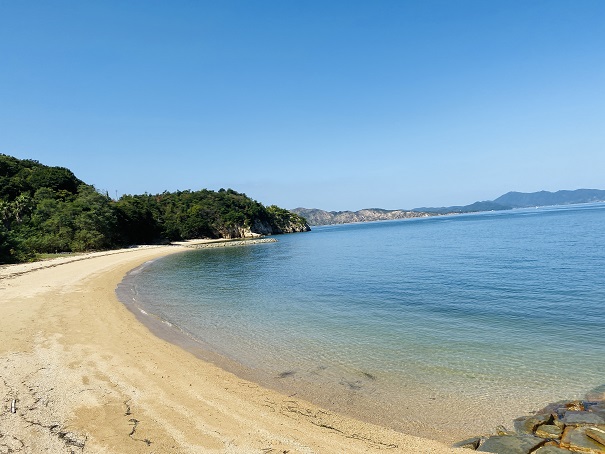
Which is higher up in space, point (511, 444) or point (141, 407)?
point (141, 407)

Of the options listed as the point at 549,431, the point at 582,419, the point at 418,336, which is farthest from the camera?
the point at 418,336

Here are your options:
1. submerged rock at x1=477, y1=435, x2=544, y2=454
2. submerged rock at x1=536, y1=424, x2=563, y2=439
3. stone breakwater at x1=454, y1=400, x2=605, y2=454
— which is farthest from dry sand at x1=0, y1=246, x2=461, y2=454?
submerged rock at x1=536, y1=424, x2=563, y2=439

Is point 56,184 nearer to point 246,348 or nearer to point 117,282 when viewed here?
point 117,282

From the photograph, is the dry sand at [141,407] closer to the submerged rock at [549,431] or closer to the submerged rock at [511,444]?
the submerged rock at [511,444]

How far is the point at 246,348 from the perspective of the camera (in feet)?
42.5

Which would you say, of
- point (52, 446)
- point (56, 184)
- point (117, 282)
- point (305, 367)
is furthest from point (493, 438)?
point (56, 184)

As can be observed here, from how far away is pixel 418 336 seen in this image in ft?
45.1

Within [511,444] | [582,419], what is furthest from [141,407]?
[582,419]

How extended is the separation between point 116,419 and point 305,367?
5567mm

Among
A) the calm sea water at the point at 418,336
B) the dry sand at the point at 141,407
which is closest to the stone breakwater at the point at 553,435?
the calm sea water at the point at 418,336

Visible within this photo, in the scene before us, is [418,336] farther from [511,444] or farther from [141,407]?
[141,407]

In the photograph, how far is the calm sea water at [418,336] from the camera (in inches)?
349

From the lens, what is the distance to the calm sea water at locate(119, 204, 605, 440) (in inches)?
349

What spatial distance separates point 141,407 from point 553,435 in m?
8.48
